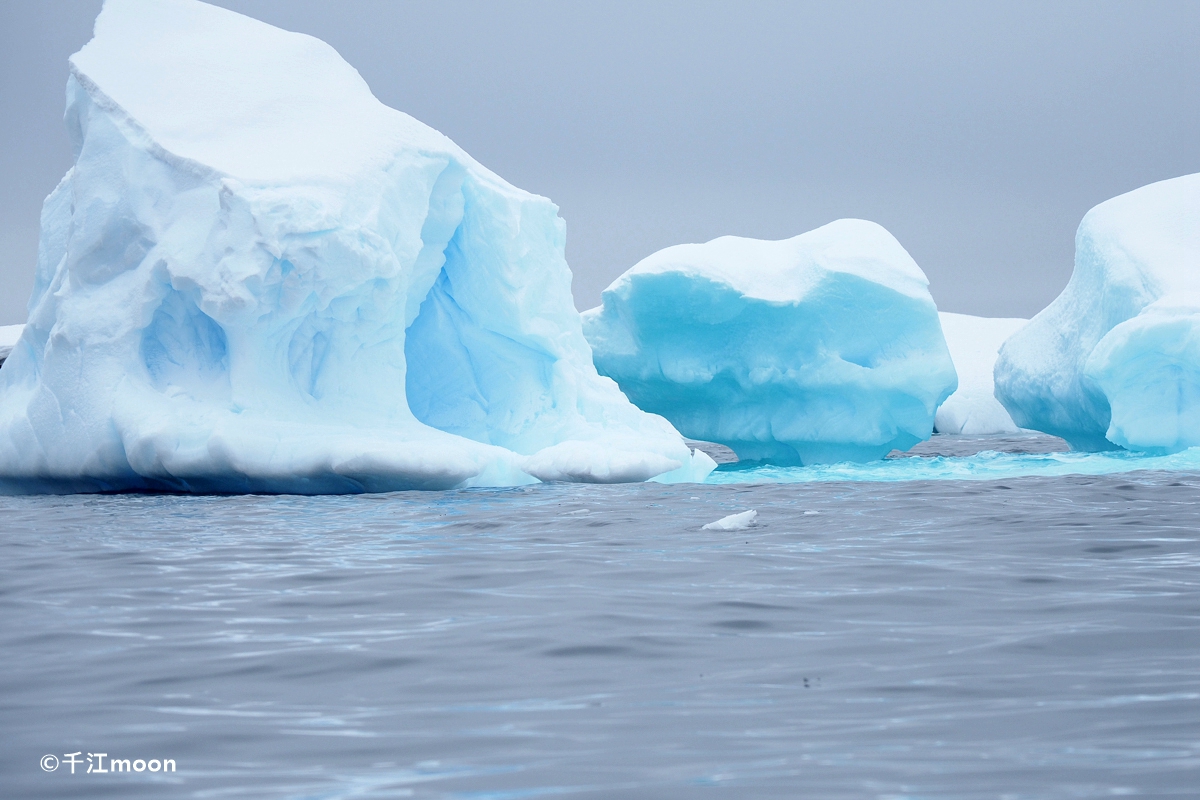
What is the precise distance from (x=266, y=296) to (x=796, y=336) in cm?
796

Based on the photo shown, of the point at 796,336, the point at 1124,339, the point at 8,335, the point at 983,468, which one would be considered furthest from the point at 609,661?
the point at 8,335

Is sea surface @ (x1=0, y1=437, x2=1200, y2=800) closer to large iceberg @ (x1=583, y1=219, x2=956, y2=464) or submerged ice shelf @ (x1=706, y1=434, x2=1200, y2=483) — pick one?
submerged ice shelf @ (x1=706, y1=434, x2=1200, y2=483)

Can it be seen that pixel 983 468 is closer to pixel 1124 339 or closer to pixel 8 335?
pixel 1124 339

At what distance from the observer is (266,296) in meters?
9.42

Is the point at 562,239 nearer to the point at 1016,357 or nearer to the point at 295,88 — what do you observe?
the point at 295,88

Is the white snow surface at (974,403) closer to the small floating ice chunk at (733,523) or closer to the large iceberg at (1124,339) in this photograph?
the large iceberg at (1124,339)

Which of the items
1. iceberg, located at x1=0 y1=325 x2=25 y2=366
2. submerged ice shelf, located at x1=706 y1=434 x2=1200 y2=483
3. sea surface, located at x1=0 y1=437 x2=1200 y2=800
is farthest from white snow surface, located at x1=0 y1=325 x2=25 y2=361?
sea surface, located at x1=0 y1=437 x2=1200 y2=800

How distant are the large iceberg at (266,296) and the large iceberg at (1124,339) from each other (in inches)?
208

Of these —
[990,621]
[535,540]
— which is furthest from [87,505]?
[990,621]

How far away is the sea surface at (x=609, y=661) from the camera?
2.32 metres

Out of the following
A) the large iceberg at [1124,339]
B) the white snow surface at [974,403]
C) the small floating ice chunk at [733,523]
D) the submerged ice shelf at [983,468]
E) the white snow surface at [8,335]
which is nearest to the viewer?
the small floating ice chunk at [733,523]

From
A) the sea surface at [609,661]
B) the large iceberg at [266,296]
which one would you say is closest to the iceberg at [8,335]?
the large iceberg at [266,296]

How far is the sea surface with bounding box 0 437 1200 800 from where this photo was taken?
232cm

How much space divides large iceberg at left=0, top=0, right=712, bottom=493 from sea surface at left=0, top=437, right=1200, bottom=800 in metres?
2.93
